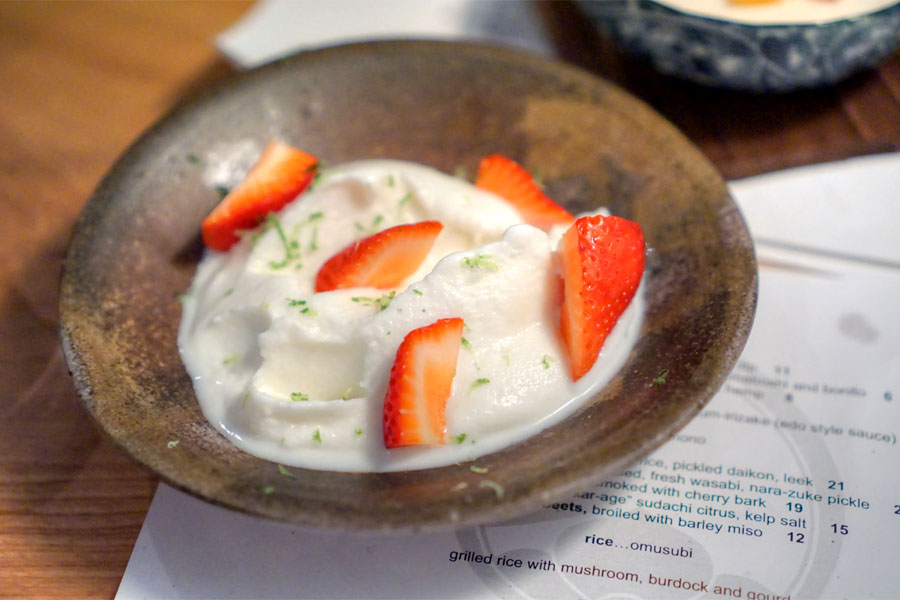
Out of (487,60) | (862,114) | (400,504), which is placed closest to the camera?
(400,504)

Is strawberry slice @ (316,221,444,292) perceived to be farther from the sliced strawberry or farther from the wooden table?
the wooden table

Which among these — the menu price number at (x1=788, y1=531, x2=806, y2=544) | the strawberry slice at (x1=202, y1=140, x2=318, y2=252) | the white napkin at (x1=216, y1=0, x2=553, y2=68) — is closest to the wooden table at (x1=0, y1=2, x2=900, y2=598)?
the white napkin at (x1=216, y1=0, x2=553, y2=68)

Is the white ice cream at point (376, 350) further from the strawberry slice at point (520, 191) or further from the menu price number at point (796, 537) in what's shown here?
the menu price number at point (796, 537)

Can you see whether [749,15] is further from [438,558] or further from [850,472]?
[438,558]

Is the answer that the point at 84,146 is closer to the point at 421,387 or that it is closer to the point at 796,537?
the point at 421,387

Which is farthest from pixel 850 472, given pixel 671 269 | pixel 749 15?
pixel 749 15

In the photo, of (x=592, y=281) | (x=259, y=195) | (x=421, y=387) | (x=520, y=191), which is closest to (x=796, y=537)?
(x=592, y=281)

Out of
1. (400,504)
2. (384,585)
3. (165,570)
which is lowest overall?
(165,570)
